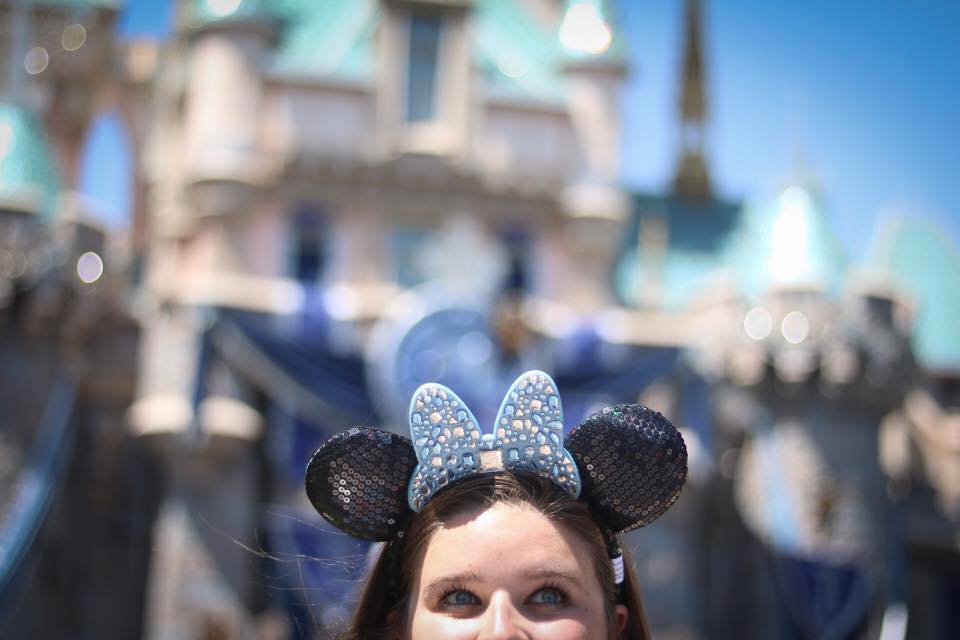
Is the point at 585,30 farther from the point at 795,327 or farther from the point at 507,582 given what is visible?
the point at 507,582

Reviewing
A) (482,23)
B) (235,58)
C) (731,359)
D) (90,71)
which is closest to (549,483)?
(731,359)

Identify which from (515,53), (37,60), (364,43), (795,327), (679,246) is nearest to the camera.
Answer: (795,327)

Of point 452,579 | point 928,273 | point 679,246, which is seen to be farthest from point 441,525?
point 928,273

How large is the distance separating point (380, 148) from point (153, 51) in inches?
209

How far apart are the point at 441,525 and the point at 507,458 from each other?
0.16m

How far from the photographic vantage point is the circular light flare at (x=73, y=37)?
59.0ft

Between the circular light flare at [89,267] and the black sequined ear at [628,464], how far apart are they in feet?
39.0

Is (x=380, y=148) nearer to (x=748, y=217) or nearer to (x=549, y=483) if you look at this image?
(x=748, y=217)

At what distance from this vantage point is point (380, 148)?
15156 millimetres

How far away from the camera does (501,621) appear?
2.38m

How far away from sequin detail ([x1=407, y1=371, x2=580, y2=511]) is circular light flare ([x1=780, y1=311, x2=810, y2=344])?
1227cm

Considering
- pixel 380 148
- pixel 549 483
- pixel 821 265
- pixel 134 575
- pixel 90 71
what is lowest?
pixel 134 575

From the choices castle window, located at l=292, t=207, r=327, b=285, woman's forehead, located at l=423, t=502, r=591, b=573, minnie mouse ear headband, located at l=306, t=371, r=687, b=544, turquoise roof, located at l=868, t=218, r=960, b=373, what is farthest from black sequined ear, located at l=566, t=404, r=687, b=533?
turquoise roof, located at l=868, t=218, r=960, b=373

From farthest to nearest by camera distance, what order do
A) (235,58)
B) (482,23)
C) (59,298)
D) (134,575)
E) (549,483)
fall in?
(482,23)
(235,58)
(134,575)
(59,298)
(549,483)
